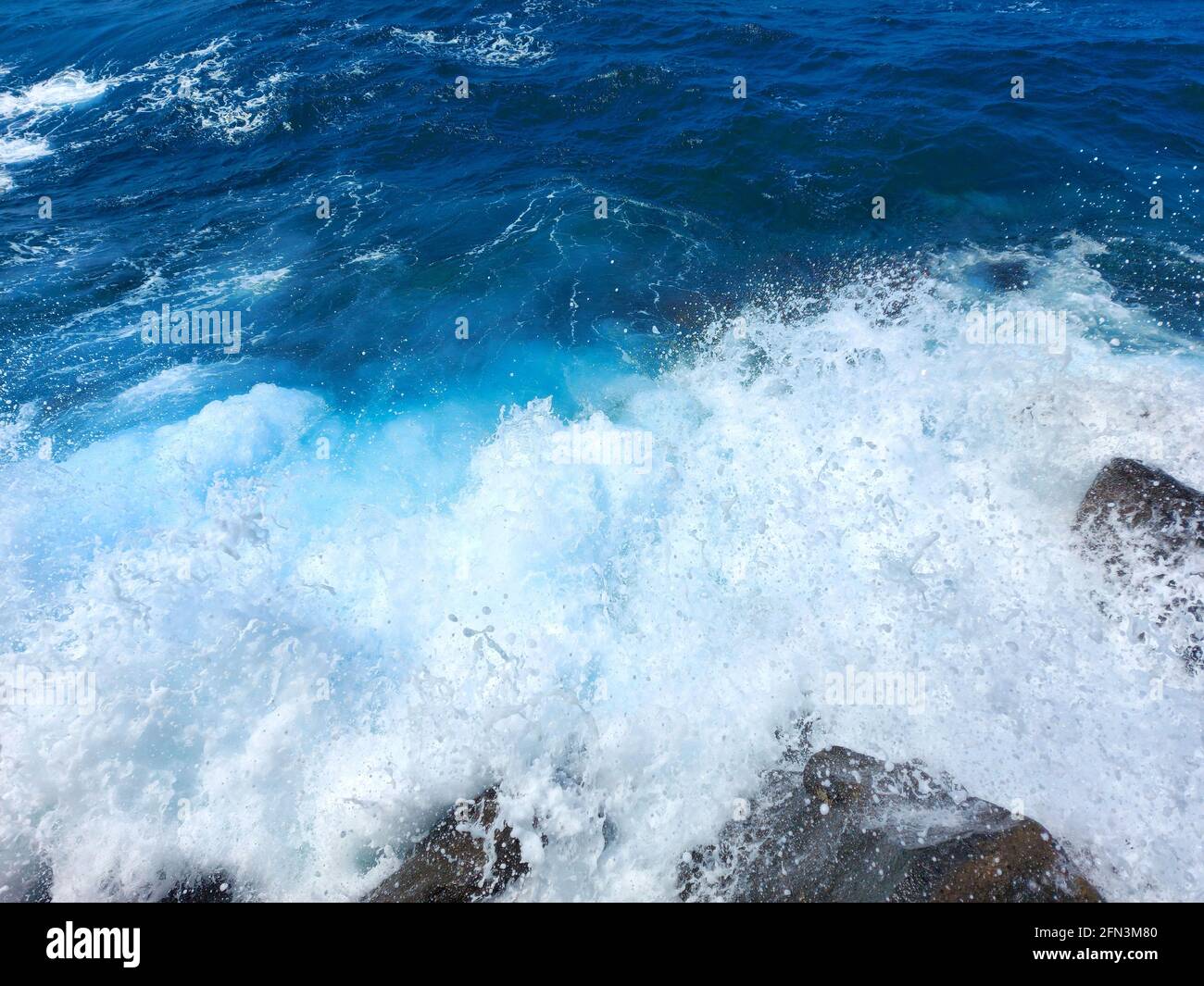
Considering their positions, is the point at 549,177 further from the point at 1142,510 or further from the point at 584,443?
the point at 1142,510

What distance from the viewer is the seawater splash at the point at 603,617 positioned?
982cm

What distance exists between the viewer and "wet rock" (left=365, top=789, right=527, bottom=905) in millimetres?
9062

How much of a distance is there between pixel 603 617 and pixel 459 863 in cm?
458

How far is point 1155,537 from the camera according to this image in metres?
11.6

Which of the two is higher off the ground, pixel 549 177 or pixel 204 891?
pixel 549 177

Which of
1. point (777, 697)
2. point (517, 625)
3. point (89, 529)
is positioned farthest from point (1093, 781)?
point (89, 529)

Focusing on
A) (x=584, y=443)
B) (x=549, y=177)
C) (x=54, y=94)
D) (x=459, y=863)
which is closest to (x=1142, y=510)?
(x=584, y=443)

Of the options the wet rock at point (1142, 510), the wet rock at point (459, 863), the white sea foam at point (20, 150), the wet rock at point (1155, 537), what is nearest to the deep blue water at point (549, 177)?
the white sea foam at point (20, 150)

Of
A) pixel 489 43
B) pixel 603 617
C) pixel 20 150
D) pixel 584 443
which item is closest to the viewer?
pixel 603 617

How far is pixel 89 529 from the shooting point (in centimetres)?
1373

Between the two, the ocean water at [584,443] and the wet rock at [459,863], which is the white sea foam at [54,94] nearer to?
the ocean water at [584,443]

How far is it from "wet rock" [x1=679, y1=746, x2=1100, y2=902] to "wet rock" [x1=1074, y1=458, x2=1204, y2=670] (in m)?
4.71

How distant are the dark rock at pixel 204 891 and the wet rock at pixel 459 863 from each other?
6.84ft

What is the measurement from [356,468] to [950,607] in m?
12.3
